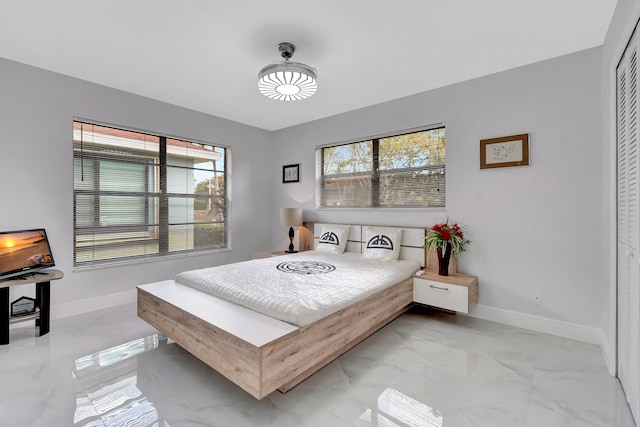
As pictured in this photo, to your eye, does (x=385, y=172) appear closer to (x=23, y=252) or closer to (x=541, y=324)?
(x=541, y=324)

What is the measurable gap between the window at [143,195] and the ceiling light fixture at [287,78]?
6.98 ft

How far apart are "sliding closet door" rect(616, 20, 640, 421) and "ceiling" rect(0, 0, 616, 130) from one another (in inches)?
24.9

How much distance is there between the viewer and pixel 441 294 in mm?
3004

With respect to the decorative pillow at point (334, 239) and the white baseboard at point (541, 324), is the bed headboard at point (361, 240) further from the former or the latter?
the white baseboard at point (541, 324)

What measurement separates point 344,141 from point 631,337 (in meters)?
3.52

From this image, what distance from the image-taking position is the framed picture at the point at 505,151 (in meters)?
2.88

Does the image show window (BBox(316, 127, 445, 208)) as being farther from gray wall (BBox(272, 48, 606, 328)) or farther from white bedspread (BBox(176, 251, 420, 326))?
white bedspread (BBox(176, 251, 420, 326))

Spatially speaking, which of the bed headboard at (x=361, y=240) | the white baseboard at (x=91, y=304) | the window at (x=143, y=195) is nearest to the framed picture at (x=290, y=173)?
the bed headboard at (x=361, y=240)

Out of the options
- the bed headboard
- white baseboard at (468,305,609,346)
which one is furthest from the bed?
white baseboard at (468,305,609,346)

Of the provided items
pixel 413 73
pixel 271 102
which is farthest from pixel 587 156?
pixel 271 102

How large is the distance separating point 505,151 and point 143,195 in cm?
433

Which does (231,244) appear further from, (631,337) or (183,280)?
(631,337)

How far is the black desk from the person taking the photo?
2.50 metres

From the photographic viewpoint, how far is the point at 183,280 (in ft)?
8.93
